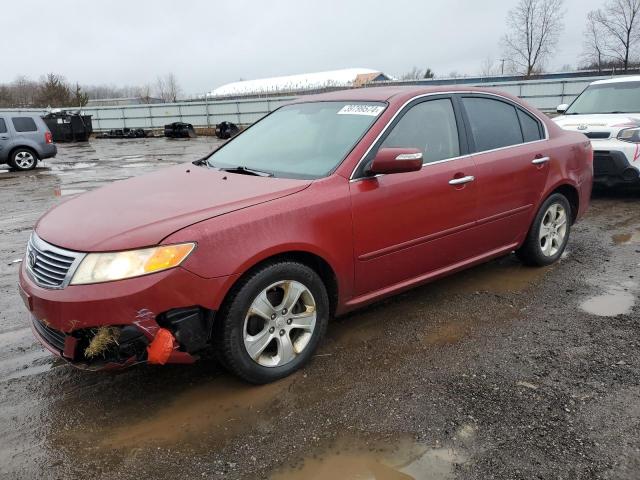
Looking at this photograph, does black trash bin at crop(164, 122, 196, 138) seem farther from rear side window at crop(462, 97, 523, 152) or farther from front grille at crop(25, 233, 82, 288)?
front grille at crop(25, 233, 82, 288)

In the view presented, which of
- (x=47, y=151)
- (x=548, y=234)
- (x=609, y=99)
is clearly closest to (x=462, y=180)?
(x=548, y=234)

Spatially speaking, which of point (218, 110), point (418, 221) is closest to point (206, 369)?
point (418, 221)

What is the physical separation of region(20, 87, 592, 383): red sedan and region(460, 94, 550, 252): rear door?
1 centimetres

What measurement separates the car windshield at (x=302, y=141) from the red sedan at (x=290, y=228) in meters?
0.02

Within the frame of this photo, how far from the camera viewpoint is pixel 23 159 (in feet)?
49.5

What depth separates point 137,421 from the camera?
107 inches

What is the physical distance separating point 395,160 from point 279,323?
1.21 meters

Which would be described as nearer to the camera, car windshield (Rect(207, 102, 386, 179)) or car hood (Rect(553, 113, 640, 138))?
car windshield (Rect(207, 102, 386, 179))

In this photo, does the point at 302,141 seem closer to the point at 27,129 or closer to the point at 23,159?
the point at 27,129

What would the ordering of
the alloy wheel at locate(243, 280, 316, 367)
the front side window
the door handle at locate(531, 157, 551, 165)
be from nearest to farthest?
the alloy wheel at locate(243, 280, 316, 367), the front side window, the door handle at locate(531, 157, 551, 165)

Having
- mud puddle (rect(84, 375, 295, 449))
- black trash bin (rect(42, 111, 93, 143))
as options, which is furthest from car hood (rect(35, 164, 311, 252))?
black trash bin (rect(42, 111, 93, 143))

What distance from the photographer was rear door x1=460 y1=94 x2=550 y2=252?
13.2ft

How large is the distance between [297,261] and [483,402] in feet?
4.23

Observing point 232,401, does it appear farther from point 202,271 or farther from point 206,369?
point 202,271
